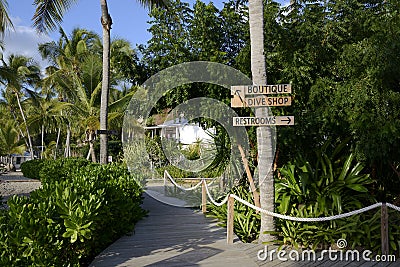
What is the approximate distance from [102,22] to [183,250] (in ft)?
26.5

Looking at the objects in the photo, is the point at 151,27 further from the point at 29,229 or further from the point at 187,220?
the point at 29,229

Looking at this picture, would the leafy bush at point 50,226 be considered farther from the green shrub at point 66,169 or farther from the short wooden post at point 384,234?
the green shrub at point 66,169

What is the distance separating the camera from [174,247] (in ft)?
19.3

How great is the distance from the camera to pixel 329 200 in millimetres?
6355

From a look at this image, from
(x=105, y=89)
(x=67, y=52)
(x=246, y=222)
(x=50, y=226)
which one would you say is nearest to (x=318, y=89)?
(x=246, y=222)

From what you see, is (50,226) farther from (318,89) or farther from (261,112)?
(318,89)

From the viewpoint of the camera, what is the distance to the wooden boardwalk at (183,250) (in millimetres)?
5145

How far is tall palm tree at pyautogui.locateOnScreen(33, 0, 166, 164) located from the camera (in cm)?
1115

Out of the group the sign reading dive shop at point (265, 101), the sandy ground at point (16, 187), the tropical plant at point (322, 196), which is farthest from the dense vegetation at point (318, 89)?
the sandy ground at point (16, 187)

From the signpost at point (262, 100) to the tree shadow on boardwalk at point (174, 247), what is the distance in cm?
189

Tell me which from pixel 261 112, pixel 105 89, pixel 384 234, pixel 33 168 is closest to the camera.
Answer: pixel 384 234

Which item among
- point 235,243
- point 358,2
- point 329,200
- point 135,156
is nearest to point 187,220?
point 235,243

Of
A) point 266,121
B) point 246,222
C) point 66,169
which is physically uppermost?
point 266,121

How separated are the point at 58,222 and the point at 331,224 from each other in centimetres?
402
